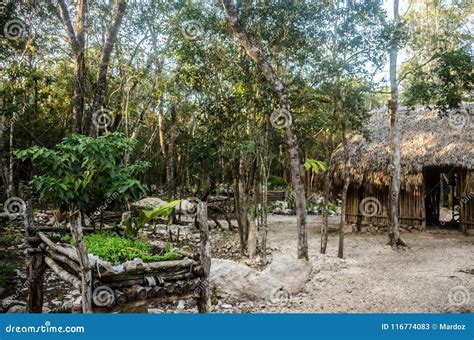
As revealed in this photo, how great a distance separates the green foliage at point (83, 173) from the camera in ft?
10.8

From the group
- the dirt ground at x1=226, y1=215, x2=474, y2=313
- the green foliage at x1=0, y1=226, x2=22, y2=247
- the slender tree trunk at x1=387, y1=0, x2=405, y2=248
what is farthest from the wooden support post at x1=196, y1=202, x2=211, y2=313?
the green foliage at x1=0, y1=226, x2=22, y2=247

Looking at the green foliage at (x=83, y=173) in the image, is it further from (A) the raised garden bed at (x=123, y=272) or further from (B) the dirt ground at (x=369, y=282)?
(B) the dirt ground at (x=369, y=282)

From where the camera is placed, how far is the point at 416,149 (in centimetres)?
1119

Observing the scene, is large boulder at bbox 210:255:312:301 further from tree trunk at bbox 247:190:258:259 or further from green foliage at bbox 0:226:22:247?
green foliage at bbox 0:226:22:247

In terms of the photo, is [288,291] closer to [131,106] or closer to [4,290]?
[4,290]

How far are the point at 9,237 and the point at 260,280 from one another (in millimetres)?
6406

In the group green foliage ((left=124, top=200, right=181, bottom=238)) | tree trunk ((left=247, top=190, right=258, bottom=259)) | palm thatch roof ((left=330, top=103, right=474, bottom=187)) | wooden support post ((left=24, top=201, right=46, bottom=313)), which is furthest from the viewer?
palm thatch roof ((left=330, top=103, right=474, bottom=187))

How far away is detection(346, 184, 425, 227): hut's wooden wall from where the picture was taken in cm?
1133

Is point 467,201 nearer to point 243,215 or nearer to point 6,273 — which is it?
point 243,215

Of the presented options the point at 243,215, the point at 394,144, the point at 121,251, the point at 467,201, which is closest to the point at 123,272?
the point at 121,251

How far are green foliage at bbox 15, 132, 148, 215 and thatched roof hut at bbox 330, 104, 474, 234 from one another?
8.43 metres

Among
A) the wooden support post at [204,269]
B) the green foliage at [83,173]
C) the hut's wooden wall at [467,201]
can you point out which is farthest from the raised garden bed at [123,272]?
the hut's wooden wall at [467,201]

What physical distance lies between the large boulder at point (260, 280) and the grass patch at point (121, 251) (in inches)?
63.5

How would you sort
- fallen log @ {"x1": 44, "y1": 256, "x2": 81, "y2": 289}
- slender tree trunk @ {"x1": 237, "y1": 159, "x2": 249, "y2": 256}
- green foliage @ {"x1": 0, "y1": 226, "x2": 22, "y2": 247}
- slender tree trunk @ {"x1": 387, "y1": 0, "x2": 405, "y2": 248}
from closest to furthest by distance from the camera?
fallen log @ {"x1": 44, "y1": 256, "x2": 81, "y2": 289} < slender tree trunk @ {"x1": 237, "y1": 159, "x2": 249, "y2": 256} < green foliage @ {"x1": 0, "y1": 226, "x2": 22, "y2": 247} < slender tree trunk @ {"x1": 387, "y1": 0, "x2": 405, "y2": 248}
